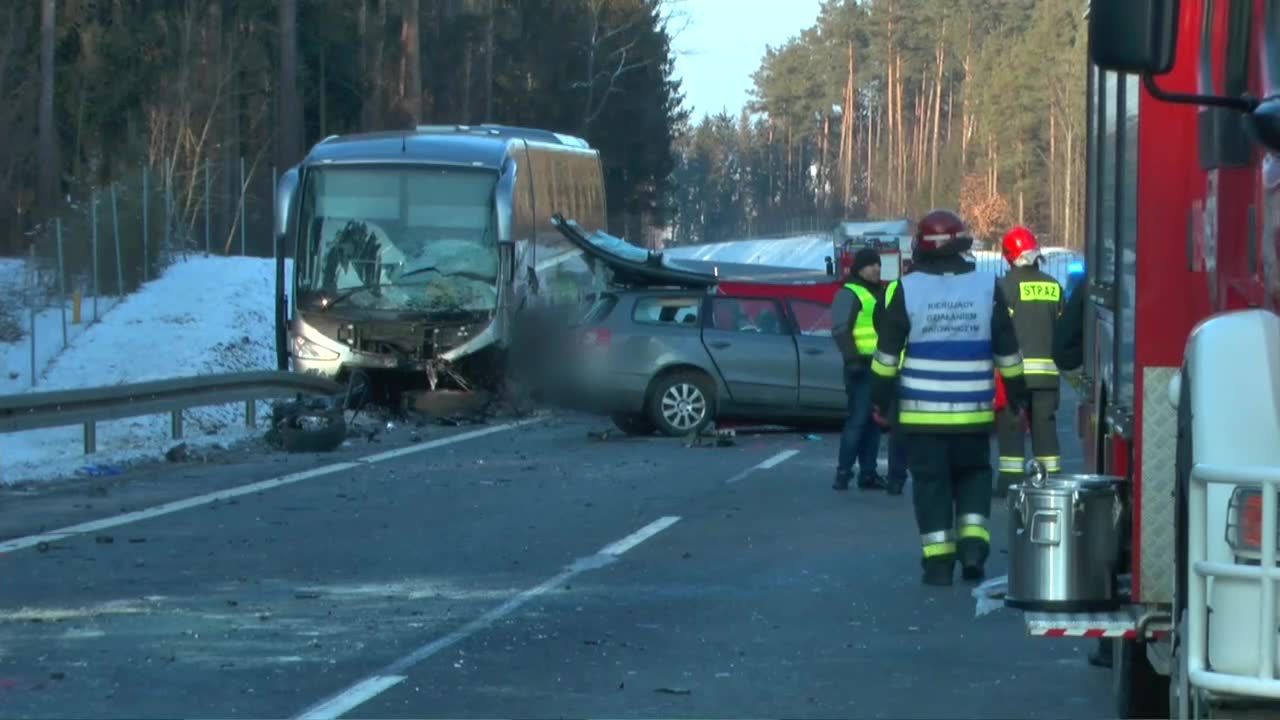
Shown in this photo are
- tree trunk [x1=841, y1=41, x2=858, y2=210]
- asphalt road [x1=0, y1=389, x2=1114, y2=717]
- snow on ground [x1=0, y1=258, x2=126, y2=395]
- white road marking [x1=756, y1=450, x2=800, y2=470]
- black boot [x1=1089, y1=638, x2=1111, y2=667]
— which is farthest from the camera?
tree trunk [x1=841, y1=41, x2=858, y2=210]

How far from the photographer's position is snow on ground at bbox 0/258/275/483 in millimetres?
19547

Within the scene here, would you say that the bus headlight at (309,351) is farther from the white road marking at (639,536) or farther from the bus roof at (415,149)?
the white road marking at (639,536)

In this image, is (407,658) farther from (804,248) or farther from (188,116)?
(804,248)

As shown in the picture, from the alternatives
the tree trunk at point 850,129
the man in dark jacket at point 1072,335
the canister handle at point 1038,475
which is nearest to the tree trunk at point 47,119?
the man in dark jacket at point 1072,335

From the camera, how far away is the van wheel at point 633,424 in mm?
20547

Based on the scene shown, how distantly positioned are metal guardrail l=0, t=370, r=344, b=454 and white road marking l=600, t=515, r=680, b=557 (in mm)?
5807

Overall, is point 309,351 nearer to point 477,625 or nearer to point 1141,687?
point 477,625

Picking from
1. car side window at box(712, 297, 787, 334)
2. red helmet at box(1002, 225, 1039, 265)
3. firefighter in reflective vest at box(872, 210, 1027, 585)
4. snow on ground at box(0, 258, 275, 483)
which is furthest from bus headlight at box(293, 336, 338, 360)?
firefighter in reflective vest at box(872, 210, 1027, 585)

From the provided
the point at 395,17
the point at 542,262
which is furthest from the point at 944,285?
the point at 395,17

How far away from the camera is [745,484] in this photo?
1543 centimetres

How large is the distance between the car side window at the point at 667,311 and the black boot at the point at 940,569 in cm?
1013

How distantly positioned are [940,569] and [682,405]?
32.3 feet

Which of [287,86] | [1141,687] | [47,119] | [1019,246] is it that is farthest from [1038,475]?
[287,86]

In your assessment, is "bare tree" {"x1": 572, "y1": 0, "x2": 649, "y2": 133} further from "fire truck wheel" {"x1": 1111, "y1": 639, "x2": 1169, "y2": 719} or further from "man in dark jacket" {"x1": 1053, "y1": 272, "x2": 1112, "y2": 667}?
"fire truck wheel" {"x1": 1111, "y1": 639, "x2": 1169, "y2": 719}
